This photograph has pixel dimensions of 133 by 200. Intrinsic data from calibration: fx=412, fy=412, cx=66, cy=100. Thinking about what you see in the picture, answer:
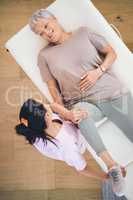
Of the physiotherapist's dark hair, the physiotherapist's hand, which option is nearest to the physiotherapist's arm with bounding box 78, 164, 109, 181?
the physiotherapist's dark hair

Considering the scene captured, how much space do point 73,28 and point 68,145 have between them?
490 mm

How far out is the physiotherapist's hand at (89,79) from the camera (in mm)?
1648

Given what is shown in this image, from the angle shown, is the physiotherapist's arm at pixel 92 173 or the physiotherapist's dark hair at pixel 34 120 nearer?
the physiotherapist's dark hair at pixel 34 120

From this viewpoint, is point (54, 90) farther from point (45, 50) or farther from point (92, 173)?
point (92, 173)

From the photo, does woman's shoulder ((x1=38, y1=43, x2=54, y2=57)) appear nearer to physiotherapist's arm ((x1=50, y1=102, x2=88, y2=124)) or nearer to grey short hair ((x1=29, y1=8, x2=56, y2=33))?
grey short hair ((x1=29, y1=8, x2=56, y2=33))

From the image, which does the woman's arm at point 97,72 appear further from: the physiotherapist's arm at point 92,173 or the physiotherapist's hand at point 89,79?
the physiotherapist's arm at point 92,173

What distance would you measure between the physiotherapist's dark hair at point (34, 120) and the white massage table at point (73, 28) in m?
0.08

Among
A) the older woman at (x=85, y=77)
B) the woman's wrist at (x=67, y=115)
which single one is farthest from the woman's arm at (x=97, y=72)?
the woman's wrist at (x=67, y=115)

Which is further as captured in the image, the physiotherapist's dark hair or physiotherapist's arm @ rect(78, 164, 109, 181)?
physiotherapist's arm @ rect(78, 164, 109, 181)

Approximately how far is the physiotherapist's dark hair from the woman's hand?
0.10 meters

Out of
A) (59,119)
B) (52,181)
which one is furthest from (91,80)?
(52,181)

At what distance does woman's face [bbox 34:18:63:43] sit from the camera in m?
1.65

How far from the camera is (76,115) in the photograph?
5.35 ft

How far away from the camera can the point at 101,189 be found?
1.74m
